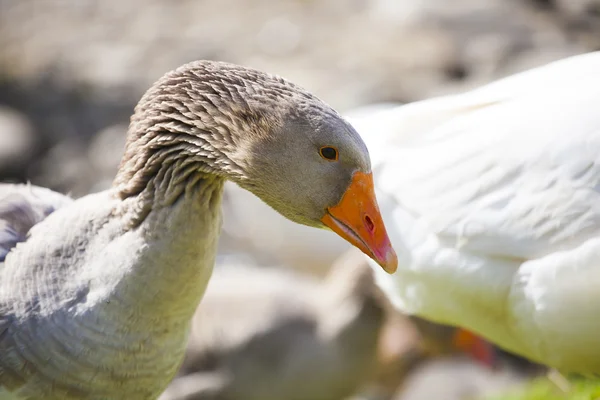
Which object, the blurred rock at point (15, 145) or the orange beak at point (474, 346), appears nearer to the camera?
the orange beak at point (474, 346)

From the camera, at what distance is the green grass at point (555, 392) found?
4.53 meters

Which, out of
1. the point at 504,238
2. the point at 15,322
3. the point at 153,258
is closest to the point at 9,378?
the point at 15,322

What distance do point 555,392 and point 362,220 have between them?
241 cm

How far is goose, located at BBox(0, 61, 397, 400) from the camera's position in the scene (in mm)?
3369

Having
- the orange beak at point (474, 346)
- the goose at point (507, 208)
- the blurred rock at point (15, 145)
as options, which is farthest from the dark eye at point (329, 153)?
the blurred rock at point (15, 145)

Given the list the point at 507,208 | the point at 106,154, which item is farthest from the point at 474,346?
the point at 106,154

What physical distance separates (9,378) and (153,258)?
800 millimetres

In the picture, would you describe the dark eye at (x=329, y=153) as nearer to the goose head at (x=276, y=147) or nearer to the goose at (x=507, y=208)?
the goose head at (x=276, y=147)

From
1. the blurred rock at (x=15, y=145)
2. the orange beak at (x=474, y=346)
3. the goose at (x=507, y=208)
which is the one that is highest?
the goose at (x=507, y=208)

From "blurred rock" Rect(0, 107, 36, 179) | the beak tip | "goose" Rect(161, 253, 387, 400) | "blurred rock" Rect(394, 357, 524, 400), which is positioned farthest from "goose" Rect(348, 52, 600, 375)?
"blurred rock" Rect(0, 107, 36, 179)

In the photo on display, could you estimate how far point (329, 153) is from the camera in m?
3.34

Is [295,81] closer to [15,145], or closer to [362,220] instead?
[15,145]

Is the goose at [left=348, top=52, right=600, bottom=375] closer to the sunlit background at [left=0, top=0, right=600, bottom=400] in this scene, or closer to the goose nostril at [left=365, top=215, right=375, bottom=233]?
the goose nostril at [left=365, top=215, right=375, bottom=233]

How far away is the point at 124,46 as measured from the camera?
12609mm
